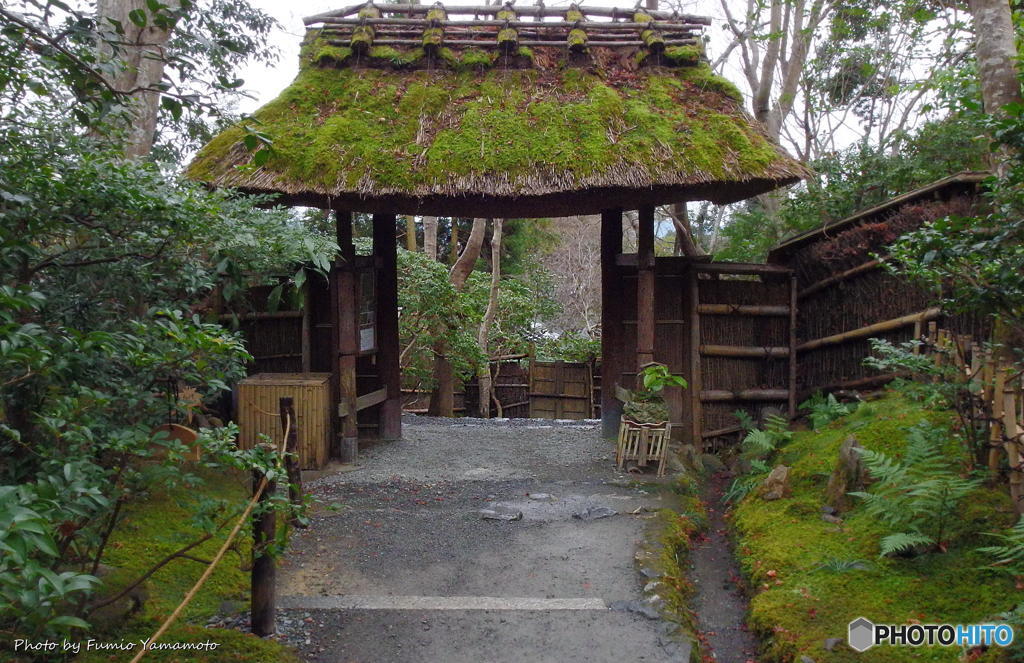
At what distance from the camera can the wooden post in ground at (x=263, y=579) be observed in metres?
3.43

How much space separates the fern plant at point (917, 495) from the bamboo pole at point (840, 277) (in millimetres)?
2732

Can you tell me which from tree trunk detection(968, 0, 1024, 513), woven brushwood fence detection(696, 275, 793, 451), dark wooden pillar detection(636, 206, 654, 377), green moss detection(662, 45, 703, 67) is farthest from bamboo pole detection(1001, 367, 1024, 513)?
green moss detection(662, 45, 703, 67)

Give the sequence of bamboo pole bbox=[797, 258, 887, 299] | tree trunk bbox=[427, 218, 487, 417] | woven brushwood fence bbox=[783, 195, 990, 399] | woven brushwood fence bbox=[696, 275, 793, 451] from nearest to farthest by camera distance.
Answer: woven brushwood fence bbox=[783, 195, 990, 399] → bamboo pole bbox=[797, 258, 887, 299] → woven brushwood fence bbox=[696, 275, 793, 451] → tree trunk bbox=[427, 218, 487, 417]

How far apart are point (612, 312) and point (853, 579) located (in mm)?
4419

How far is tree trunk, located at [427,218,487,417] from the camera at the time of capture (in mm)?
13208

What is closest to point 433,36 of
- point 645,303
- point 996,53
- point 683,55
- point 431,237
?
point 683,55

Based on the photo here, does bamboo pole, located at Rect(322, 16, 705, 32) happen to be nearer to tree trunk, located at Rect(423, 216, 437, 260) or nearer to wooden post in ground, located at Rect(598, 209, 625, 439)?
wooden post in ground, located at Rect(598, 209, 625, 439)

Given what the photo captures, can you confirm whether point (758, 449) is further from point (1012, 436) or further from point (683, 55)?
point (683, 55)

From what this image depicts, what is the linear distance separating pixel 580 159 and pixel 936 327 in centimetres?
325

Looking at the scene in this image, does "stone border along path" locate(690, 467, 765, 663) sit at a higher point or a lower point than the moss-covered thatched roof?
lower

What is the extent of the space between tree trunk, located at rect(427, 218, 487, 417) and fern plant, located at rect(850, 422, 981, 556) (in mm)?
9325

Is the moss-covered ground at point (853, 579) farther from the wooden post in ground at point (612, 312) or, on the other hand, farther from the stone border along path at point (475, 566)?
the wooden post in ground at point (612, 312)

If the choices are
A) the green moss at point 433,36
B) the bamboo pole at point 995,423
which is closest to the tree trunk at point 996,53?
the bamboo pole at point 995,423

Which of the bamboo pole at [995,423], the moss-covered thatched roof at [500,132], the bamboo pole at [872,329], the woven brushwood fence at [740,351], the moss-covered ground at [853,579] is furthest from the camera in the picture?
the woven brushwood fence at [740,351]
